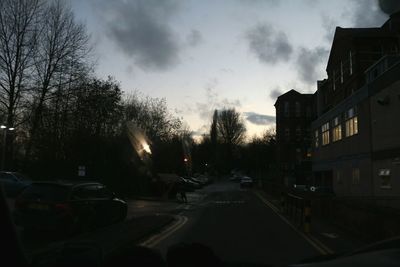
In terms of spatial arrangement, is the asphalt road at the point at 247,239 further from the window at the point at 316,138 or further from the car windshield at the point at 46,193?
the window at the point at 316,138

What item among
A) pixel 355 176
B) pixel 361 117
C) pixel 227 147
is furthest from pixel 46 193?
pixel 227 147

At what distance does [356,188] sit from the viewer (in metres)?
41.3

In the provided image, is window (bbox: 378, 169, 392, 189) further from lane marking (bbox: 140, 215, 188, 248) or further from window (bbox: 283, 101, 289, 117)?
window (bbox: 283, 101, 289, 117)

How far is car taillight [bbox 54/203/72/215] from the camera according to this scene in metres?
15.3

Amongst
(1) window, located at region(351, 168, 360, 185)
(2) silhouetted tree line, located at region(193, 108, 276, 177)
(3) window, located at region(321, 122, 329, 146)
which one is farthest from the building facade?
(1) window, located at region(351, 168, 360, 185)

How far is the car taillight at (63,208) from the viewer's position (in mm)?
15258

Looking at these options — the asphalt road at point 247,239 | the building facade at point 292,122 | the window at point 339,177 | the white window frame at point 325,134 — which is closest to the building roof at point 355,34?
the white window frame at point 325,134

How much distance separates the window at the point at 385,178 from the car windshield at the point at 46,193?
78.3 feet

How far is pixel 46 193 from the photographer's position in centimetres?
1572

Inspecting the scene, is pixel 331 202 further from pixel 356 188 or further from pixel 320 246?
pixel 356 188

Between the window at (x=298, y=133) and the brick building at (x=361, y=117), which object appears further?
the window at (x=298, y=133)

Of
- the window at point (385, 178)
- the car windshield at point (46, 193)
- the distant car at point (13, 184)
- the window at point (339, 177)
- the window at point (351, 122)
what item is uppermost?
the window at point (351, 122)

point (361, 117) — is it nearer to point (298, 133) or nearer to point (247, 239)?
point (247, 239)

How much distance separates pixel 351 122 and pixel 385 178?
9613 millimetres
